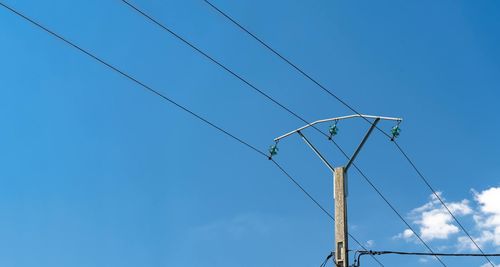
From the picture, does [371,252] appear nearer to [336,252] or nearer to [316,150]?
[336,252]

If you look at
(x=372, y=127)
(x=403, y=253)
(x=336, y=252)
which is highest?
(x=372, y=127)

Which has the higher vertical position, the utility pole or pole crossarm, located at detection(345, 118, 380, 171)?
pole crossarm, located at detection(345, 118, 380, 171)

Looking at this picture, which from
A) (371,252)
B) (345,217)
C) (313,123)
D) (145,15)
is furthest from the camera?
(313,123)

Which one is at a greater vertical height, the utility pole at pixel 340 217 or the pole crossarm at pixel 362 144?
the pole crossarm at pixel 362 144

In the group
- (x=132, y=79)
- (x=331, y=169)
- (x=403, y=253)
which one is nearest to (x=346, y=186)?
(x=331, y=169)

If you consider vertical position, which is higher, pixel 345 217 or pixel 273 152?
pixel 273 152

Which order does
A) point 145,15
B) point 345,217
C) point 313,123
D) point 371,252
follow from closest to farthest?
point 145,15 → point 345,217 → point 371,252 → point 313,123

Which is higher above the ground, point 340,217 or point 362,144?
point 362,144

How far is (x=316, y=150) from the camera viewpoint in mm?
16500

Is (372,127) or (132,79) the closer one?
(132,79)

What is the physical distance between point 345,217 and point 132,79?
19.9 feet

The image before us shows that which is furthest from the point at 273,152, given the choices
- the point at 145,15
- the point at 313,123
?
the point at 145,15

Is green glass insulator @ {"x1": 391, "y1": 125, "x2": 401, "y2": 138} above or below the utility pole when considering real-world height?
above

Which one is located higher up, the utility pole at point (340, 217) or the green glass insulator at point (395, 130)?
the green glass insulator at point (395, 130)
